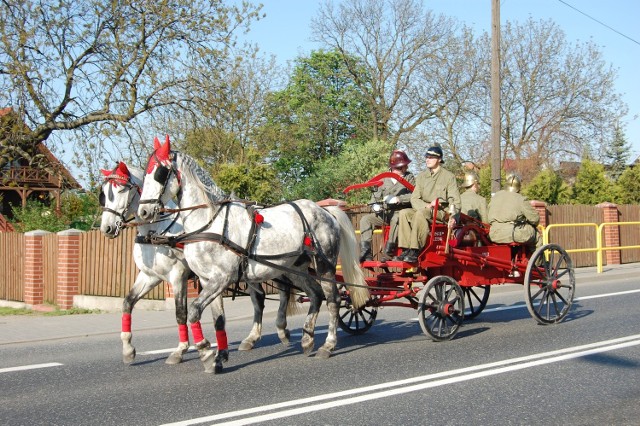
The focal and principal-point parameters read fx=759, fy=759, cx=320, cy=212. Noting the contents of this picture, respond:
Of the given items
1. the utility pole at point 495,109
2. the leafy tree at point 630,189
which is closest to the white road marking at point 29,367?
the utility pole at point 495,109

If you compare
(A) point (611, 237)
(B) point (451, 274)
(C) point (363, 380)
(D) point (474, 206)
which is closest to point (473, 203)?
(D) point (474, 206)

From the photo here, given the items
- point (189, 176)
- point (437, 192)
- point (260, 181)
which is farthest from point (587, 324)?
point (260, 181)

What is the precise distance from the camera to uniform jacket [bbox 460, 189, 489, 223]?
36.9ft

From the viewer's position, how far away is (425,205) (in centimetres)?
963

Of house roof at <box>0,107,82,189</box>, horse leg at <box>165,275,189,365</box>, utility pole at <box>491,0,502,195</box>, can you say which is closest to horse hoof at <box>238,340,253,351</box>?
horse leg at <box>165,275,189,365</box>

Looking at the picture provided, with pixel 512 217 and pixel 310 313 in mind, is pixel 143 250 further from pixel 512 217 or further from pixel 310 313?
pixel 512 217

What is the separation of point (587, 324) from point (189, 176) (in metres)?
5.88

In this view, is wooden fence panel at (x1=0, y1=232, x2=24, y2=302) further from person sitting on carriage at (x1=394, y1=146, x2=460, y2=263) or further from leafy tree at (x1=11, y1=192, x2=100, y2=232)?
person sitting on carriage at (x1=394, y1=146, x2=460, y2=263)

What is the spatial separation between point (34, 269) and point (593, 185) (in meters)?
23.1

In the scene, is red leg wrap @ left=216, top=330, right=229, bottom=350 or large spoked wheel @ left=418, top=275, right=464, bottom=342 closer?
red leg wrap @ left=216, top=330, right=229, bottom=350

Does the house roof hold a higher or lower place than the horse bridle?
higher

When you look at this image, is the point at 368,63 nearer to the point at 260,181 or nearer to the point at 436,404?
the point at 260,181

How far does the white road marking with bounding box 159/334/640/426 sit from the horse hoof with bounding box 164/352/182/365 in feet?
8.00

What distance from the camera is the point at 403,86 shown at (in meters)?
44.6
